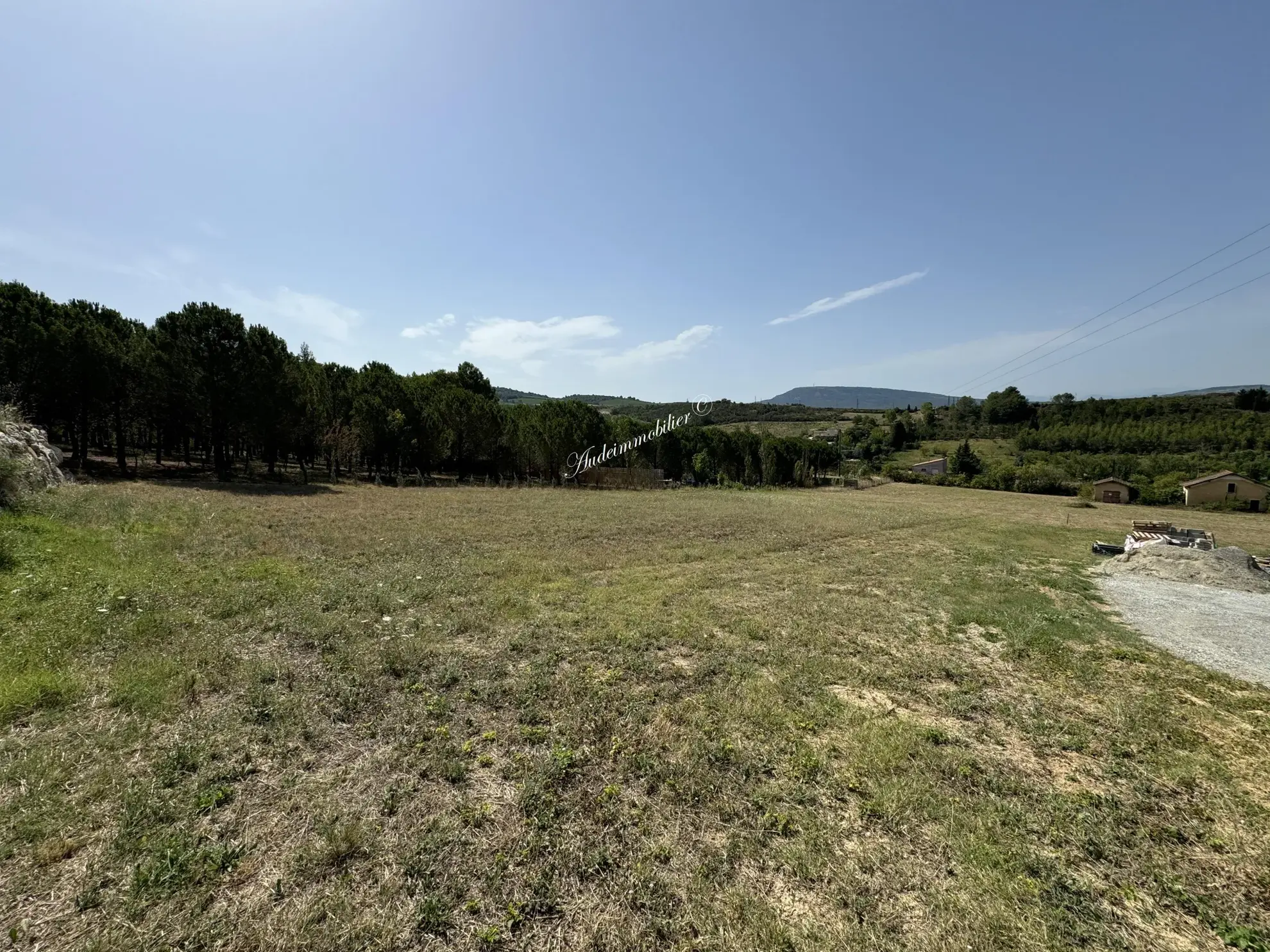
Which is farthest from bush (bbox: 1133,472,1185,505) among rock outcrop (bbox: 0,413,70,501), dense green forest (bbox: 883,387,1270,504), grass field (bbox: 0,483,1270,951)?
rock outcrop (bbox: 0,413,70,501)

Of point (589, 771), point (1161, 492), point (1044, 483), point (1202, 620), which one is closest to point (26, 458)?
point (589, 771)

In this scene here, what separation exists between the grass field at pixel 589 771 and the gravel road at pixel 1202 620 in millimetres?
684

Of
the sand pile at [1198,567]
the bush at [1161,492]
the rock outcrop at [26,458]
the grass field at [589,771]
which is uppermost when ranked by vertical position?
the rock outcrop at [26,458]

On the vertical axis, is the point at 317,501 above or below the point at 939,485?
above

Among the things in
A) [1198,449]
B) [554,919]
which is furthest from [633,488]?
[1198,449]

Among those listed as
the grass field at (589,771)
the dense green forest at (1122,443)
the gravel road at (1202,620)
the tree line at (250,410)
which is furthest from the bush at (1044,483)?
the grass field at (589,771)

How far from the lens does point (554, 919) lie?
3105 mm

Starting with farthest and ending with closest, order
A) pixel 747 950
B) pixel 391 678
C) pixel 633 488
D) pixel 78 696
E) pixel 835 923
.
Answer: pixel 633 488 → pixel 391 678 → pixel 78 696 → pixel 835 923 → pixel 747 950

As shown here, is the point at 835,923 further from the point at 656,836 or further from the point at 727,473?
the point at 727,473

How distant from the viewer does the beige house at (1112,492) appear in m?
51.7

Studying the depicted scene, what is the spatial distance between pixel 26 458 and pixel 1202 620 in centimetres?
3058

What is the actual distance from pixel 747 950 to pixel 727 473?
59.0 meters

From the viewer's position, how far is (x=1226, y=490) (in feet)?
157

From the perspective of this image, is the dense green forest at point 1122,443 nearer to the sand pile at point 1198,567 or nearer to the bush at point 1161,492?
the bush at point 1161,492
